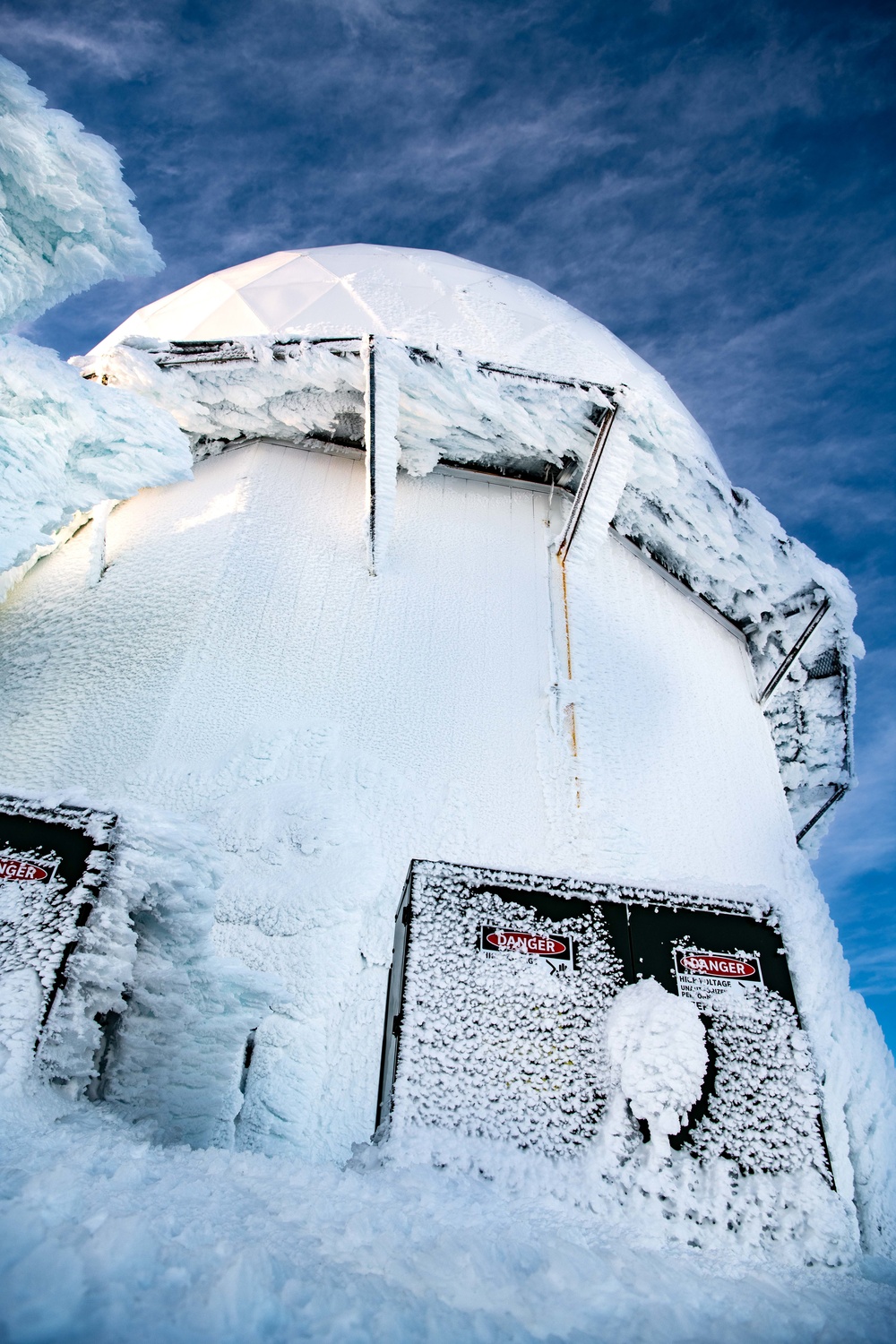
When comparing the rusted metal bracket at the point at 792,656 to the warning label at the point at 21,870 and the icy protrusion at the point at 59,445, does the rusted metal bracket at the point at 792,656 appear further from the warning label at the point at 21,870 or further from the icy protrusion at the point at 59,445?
the warning label at the point at 21,870

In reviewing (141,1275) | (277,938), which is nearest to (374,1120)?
(277,938)

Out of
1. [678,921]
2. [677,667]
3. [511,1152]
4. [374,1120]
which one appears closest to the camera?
[511,1152]

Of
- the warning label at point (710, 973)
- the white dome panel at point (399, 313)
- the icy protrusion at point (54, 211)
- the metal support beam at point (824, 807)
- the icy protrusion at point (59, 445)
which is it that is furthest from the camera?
the metal support beam at point (824, 807)

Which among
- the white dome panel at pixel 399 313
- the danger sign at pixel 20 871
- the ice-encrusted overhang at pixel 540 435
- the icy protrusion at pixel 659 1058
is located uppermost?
the white dome panel at pixel 399 313

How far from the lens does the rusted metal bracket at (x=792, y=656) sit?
704 centimetres

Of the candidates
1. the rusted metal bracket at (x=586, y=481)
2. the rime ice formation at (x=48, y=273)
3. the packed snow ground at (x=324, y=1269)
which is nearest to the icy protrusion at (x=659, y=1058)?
the packed snow ground at (x=324, y=1269)

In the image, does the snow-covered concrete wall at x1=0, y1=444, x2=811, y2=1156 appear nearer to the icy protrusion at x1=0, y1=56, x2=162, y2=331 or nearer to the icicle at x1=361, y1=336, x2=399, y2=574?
the icicle at x1=361, y1=336, x2=399, y2=574

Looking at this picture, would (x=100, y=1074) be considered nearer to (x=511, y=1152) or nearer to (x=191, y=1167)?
(x=191, y=1167)

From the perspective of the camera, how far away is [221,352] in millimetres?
5980

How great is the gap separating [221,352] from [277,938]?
515cm

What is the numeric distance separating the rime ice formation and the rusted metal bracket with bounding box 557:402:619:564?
3.88 metres

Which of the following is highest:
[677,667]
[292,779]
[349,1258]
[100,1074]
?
[677,667]

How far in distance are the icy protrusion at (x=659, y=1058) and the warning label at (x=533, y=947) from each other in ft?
0.88

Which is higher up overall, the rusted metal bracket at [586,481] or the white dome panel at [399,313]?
the white dome panel at [399,313]
